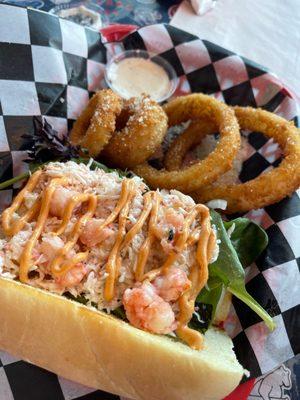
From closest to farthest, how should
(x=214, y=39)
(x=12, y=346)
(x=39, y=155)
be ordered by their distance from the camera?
(x=12, y=346), (x=39, y=155), (x=214, y=39)

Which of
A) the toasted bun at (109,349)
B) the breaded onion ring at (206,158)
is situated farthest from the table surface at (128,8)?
the toasted bun at (109,349)

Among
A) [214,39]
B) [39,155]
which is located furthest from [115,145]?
[214,39]

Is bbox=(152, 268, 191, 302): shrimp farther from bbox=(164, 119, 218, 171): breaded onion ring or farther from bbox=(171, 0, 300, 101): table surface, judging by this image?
bbox=(171, 0, 300, 101): table surface

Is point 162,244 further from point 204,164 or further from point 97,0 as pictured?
point 97,0

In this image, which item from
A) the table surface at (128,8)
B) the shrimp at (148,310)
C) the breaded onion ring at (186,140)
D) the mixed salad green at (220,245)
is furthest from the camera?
the table surface at (128,8)

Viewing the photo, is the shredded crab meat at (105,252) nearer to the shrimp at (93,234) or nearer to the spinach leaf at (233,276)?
the shrimp at (93,234)

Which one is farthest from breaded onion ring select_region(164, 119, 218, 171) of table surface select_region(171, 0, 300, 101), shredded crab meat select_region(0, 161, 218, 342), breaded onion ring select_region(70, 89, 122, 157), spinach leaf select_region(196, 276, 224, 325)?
Answer: table surface select_region(171, 0, 300, 101)
